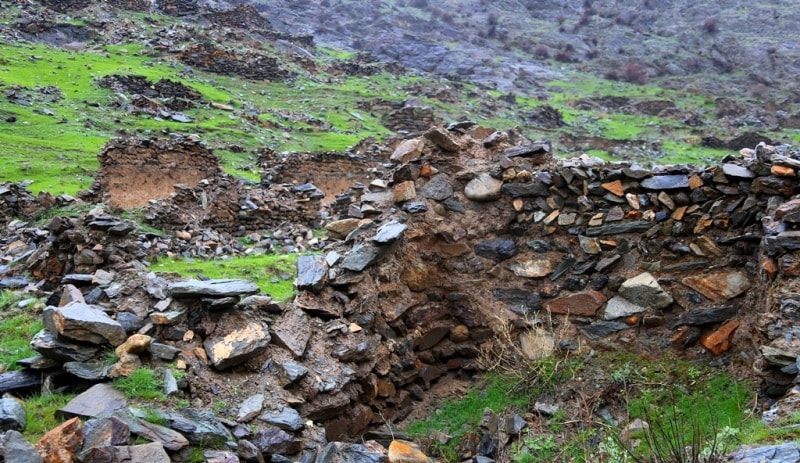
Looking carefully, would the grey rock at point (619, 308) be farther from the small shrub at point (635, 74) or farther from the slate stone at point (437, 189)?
the small shrub at point (635, 74)

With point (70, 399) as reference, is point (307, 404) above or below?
below

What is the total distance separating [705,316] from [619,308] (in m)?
0.84

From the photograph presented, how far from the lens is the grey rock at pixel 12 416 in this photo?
12.2 ft

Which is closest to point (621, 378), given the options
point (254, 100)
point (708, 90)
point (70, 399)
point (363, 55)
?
point (70, 399)

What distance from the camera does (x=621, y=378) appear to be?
5836 mm

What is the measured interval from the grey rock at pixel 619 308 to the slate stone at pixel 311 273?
3139mm

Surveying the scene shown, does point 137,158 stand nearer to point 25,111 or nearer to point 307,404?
point 25,111

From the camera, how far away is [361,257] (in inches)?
246

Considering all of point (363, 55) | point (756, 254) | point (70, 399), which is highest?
point (756, 254)

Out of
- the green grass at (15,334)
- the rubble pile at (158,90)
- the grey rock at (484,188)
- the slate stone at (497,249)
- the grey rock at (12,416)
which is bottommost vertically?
the rubble pile at (158,90)

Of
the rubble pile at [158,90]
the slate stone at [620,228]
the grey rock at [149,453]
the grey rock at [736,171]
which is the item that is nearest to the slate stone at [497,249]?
the slate stone at [620,228]

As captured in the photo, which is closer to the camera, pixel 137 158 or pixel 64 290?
pixel 64 290

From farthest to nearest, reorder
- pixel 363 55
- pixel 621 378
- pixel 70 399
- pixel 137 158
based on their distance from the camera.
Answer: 1. pixel 363 55
2. pixel 137 158
3. pixel 621 378
4. pixel 70 399

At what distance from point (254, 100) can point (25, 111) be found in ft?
37.1
